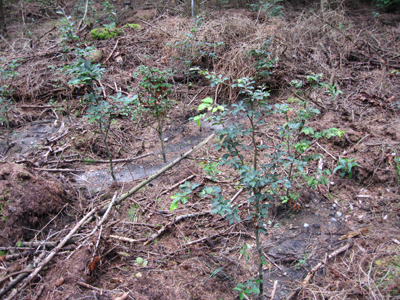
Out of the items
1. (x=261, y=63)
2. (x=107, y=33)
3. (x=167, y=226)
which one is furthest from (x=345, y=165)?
(x=107, y=33)

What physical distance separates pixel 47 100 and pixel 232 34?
5.16m

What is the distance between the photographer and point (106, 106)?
12.2 feet

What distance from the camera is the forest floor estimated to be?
2.61 metres

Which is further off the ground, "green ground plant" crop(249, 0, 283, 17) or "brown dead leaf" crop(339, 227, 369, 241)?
"green ground plant" crop(249, 0, 283, 17)

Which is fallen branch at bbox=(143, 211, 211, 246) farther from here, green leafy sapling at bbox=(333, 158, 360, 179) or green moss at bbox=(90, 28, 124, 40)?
green moss at bbox=(90, 28, 124, 40)

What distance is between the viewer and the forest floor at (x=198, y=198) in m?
2.61

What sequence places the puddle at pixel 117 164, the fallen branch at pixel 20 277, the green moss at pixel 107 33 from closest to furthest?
1. the fallen branch at pixel 20 277
2. the puddle at pixel 117 164
3. the green moss at pixel 107 33

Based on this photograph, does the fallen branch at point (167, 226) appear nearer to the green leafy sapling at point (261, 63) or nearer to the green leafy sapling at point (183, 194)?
the green leafy sapling at point (183, 194)

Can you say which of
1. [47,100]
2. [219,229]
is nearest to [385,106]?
[219,229]

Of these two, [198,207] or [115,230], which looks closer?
[115,230]

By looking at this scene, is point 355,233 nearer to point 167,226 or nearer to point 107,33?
point 167,226

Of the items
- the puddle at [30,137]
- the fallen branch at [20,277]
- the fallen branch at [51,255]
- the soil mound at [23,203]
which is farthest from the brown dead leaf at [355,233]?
the puddle at [30,137]

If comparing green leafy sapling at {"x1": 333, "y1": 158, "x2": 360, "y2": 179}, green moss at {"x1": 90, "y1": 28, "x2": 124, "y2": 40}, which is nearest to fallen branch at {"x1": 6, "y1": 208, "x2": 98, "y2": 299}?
green leafy sapling at {"x1": 333, "y1": 158, "x2": 360, "y2": 179}

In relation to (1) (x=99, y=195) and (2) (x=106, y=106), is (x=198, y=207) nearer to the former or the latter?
(1) (x=99, y=195)
